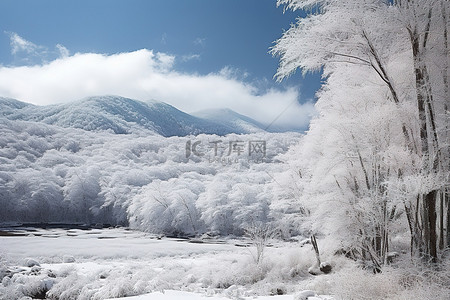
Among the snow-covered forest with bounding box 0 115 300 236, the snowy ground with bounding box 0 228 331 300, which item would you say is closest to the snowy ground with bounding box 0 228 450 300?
the snowy ground with bounding box 0 228 331 300

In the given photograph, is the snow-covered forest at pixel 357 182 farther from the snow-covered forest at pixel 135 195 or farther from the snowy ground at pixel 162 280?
the snow-covered forest at pixel 135 195

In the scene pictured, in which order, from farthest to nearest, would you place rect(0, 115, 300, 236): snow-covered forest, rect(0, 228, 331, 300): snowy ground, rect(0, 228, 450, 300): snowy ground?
rect(0, 115, 300, 236): snow-covered forest < rect(0, 228, 331, 300): snowy ground < rect(0, 228, 450, 300): snowy ground

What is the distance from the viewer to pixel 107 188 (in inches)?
2277

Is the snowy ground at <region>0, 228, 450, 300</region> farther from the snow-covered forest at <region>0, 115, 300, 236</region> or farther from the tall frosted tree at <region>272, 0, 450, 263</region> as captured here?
the snow-covered forest at <region>0, 115, 300, 236</region>

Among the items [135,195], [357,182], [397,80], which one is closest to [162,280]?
[357,182]

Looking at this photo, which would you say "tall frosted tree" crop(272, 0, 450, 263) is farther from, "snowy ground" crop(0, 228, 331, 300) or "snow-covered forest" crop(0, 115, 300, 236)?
"snow-covered forest" crop(0, 115, 300, 236)

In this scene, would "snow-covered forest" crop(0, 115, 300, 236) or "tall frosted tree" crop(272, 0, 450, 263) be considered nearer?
"tall frosted tree" crop(272, 0, 450, 263)

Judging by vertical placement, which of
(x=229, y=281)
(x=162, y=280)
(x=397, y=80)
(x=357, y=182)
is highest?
(x=397, y=80)

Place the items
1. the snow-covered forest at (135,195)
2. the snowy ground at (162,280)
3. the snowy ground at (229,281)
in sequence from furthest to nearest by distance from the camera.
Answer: the snow-covered forest at (135,195), the snowy ground at (162,280), the snowy ground at (229,281)

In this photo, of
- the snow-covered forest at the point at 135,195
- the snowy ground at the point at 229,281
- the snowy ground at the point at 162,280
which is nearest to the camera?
the snowy ground at the point at 229,281

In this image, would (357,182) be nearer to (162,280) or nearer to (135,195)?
(162,280)

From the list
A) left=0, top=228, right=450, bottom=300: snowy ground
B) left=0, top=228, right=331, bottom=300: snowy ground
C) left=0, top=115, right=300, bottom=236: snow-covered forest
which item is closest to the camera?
left=0, top=228, right=450, bottom=300: snowy ground

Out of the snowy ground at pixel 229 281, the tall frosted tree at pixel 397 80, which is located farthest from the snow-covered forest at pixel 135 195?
the tall frosted tree at pixel 397 80

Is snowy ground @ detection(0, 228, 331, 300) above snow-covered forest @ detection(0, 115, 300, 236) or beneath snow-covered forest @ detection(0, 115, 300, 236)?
beneath
